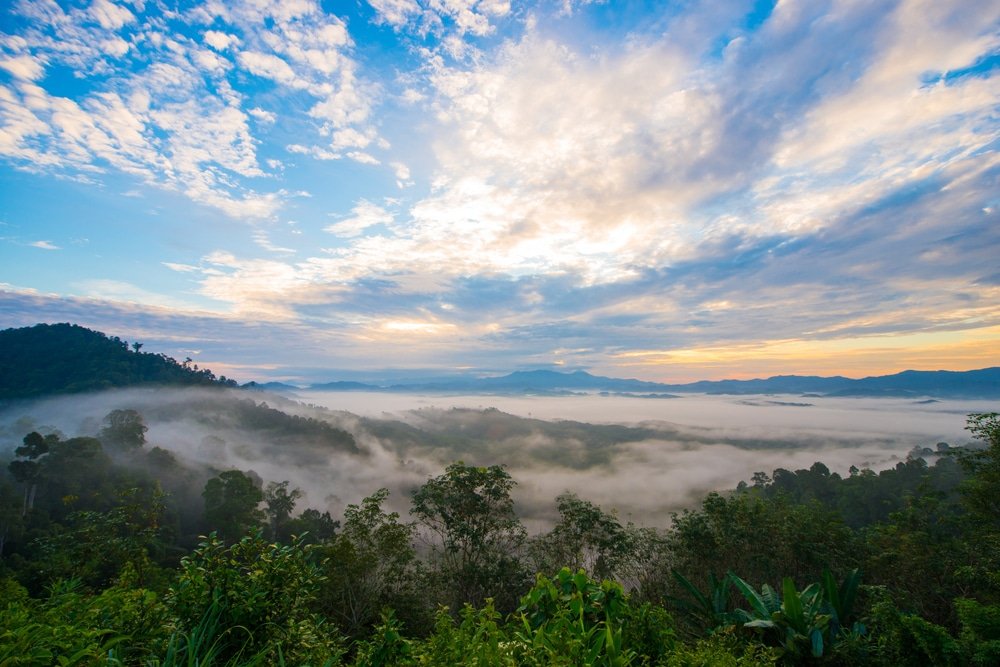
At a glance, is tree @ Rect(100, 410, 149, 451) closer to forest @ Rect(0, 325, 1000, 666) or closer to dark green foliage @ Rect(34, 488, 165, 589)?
forest @ Rect(0, 325, 1000, 666)

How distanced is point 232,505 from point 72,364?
8683 cm

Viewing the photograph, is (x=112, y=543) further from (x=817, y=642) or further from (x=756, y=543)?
(x=756, y=543)

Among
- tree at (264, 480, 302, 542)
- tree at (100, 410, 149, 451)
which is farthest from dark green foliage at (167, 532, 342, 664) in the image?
tree at (100, 410, 149, 451)

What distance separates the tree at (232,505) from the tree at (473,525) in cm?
2314

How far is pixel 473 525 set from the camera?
52.6 ft

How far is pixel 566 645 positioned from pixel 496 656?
1.43 ft

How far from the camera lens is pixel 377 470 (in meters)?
100

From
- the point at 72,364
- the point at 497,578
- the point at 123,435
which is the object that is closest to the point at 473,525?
the point at 497,578

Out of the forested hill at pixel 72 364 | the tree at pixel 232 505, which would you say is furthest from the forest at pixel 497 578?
the forested hill at pixel 72 364

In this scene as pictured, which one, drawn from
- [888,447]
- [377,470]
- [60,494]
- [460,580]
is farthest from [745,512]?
[888,447]

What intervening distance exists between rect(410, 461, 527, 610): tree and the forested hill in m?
99.0

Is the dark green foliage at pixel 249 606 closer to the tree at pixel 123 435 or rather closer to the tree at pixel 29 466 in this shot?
the tree at pixel 29 466

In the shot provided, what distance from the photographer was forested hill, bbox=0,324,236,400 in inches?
3273

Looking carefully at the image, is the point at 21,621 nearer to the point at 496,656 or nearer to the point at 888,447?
the point at 496,656
